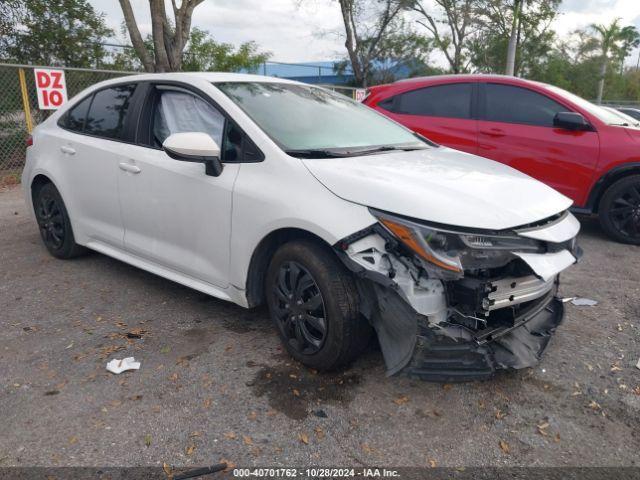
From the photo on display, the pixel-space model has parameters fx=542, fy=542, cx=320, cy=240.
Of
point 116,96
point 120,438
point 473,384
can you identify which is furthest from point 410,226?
point 116,96

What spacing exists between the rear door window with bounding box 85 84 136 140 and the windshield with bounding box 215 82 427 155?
1002 millimetres

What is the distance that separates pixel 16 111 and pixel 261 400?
9197 millimetres

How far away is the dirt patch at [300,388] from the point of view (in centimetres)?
277

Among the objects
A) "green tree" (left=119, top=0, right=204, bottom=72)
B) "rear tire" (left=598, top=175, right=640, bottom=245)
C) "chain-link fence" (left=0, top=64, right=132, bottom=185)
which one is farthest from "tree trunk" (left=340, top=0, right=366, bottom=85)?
"rear tire" (left=598, top=175, right=640, bottom=245)

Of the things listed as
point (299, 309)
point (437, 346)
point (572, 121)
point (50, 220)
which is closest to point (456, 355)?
point (437, 346)

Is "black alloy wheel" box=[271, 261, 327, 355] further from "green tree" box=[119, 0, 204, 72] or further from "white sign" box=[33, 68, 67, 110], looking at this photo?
"green tree" box=[119, 0, 204, 72]

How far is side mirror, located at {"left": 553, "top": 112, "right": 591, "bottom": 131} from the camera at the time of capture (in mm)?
5785

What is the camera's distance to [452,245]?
8.50 feet

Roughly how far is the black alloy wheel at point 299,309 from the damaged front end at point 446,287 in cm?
28

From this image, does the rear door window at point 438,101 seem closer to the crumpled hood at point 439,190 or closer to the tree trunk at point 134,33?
the crumpled hood at point 439,190

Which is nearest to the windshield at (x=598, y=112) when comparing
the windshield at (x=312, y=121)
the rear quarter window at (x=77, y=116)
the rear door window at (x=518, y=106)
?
the rear door window at (x=518, y=106)

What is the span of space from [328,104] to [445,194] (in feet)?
5.24

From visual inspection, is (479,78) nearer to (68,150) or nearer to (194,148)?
(194,148)

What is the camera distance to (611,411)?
9.05 ft
